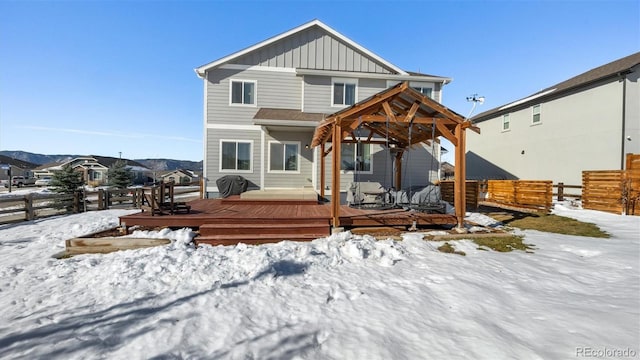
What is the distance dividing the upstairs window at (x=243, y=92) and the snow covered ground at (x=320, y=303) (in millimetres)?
8357

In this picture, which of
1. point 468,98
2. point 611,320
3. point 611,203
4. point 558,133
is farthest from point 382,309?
point 558,133

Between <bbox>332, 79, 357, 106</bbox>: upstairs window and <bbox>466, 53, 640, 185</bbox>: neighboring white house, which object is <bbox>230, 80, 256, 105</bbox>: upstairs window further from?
<bbox>466, 53, 640, 185</bbox>: neighboring white house

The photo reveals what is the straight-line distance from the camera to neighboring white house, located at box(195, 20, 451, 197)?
479 inches

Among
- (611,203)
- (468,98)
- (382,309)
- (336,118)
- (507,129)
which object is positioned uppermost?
(507,129)

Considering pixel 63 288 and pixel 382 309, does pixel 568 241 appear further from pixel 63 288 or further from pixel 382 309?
pixel 63 288

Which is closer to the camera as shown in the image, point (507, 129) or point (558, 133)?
point (558, 133)

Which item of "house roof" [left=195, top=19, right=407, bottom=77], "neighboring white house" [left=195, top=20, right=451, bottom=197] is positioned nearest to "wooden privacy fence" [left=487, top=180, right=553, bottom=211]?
"neighboring white house" [left=195, top=20, right=451, bottom=197]

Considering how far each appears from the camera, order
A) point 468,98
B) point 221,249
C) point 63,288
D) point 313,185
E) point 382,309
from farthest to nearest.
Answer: point 313,185 → point 468,98 → point 221,249 → point 63,288 → point 382,309

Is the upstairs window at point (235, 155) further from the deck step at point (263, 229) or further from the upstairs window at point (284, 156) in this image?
the deck step at point (263, 229)

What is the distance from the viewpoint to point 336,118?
6398 mm

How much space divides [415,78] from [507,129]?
12.1 m

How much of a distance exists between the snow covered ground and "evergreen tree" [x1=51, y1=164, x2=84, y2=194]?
13.5 meters

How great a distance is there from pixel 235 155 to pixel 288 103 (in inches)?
140

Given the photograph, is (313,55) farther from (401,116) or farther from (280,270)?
(280,270)
